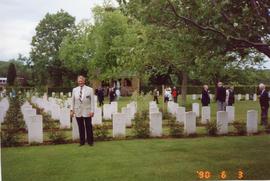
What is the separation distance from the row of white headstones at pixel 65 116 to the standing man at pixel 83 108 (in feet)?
2.11

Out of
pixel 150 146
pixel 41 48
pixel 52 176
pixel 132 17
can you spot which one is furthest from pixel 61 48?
pixel 150 146

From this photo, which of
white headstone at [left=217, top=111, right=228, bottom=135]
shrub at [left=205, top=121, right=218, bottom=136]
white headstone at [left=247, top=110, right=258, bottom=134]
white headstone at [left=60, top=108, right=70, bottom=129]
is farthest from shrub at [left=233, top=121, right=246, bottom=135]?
white headstone at [left=60, top=108, right=70, bottom=129]

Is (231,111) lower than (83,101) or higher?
lower

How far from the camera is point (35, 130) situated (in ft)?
34.3

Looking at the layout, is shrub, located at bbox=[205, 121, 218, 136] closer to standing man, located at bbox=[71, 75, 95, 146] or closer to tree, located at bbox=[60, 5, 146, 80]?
tree, located at bbox=[60, 5, 146, 80]

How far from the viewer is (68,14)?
7.98 metres

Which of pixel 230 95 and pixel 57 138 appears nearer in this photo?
pixel 57 138

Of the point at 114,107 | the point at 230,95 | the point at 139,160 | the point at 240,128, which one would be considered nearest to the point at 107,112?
the point at 114,107

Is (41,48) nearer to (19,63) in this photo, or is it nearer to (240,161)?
(19,63)

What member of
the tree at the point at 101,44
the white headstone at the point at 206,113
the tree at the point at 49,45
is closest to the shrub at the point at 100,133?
the tree at the point at 101,44

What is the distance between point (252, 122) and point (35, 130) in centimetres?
489

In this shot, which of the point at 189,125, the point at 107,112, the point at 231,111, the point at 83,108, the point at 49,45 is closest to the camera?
the point at 49,45

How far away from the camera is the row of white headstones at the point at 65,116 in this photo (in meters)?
10.4

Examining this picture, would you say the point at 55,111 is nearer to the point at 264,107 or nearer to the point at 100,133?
the point at 100,133
